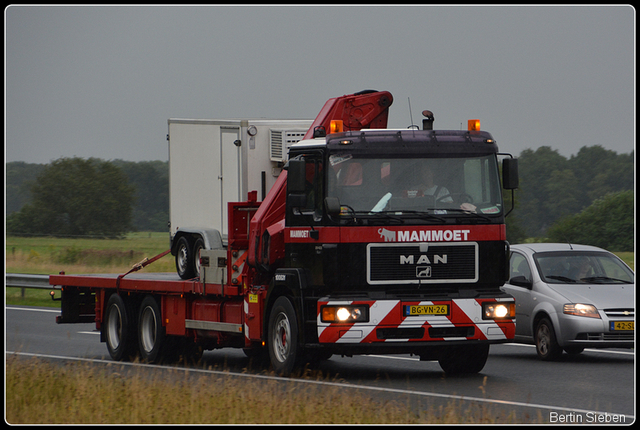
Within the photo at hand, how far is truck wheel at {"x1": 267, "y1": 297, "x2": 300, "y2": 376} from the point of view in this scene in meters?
11.4

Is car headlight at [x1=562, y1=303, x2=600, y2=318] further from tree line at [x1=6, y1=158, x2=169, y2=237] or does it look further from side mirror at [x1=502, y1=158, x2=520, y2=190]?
tree line at [x1=6, y1=158, x2=169, y2=237]

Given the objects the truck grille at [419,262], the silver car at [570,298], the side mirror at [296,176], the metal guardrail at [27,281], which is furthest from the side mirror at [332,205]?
the metal guardrail at [27,281]

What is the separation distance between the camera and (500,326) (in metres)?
11.4

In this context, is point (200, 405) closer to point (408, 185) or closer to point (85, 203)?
point (408, 185)

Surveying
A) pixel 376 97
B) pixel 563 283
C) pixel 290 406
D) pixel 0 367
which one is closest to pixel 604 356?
pixel 563 283

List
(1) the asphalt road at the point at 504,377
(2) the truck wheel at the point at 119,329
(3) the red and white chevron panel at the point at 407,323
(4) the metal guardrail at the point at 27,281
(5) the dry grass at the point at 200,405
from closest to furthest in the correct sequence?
(5) the dry grass at the point at 200,405 < (1) the asphalt road at the point at 504,377 < (3) the red and white chevron panel at the point at 407,323 < (2) the truck wheel at the point at 119,329 < (4) the metal guardrail at the point at 27,281

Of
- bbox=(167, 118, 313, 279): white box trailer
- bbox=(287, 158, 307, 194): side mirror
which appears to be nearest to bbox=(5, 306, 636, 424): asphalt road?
bbox=(167, 118, 313, 279): white box trailer

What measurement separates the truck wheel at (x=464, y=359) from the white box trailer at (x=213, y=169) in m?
3.30

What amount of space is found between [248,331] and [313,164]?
2460 millimetres

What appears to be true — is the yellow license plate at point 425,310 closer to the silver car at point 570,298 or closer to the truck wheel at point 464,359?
the truck wheel at point 464,359

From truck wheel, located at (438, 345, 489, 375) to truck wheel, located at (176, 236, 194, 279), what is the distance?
3995 millimetres

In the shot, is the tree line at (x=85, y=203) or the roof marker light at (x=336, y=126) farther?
A: the tree line at (x=85, y=203)

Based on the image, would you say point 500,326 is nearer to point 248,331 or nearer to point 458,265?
point 458,265

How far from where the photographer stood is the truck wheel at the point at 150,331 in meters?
14.8
